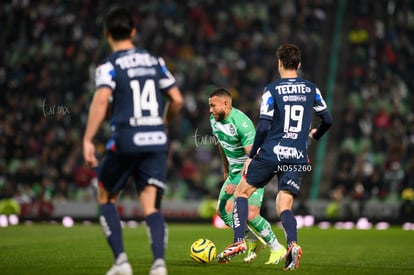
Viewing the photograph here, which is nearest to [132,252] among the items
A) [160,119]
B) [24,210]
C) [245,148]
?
[245,148]

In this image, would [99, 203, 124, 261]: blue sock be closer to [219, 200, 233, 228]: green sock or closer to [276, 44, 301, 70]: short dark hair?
[276, 44, 301, 70]: short dark hair

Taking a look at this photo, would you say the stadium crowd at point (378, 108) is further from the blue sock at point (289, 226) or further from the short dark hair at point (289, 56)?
the short dark hair at point (289, 56)

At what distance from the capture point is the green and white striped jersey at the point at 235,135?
436 inches

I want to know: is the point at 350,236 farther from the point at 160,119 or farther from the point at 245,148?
the point at 160,119

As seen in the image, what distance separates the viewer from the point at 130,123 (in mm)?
7789

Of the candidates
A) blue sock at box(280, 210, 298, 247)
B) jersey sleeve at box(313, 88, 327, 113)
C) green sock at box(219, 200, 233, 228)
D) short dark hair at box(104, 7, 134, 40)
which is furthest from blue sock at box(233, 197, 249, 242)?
short dark hair at box(104, 7, 134, 40)

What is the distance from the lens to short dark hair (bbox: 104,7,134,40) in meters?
7.70

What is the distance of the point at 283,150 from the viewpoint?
10023 millimetres

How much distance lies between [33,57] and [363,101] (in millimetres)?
9960

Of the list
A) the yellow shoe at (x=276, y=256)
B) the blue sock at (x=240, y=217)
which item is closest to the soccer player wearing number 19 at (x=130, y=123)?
the blue sock at (x=240, y=217)

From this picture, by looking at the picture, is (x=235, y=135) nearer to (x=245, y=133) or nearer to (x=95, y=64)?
(x=245, y=133)

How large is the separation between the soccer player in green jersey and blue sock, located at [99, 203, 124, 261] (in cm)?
332

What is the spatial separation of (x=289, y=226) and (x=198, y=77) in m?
16.9

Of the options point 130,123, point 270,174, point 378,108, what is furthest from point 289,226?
point 378,108
